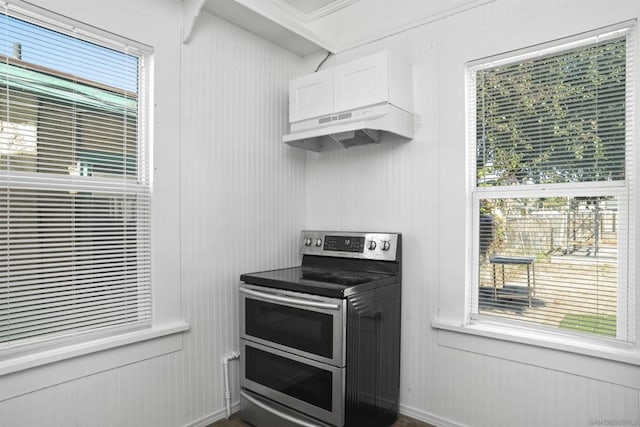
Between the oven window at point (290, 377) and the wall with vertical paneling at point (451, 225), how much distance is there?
67cm

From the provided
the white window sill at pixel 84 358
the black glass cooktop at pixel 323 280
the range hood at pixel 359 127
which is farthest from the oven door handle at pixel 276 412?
the range hood at pixel 359 127

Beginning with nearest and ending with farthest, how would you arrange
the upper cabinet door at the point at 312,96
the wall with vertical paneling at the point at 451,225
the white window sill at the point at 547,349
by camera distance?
the white window sill at the point at 547,349, the wall with vertical paneling at the point at 451,225, the upper cabinet door at the point at 312,96

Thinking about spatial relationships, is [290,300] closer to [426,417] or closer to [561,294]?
[426,417]

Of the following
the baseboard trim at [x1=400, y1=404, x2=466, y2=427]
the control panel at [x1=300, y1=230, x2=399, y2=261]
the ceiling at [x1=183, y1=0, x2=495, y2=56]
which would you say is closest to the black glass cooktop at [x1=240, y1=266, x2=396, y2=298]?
the control panel at [x1=300, y1=230, x2=399, y2=261]

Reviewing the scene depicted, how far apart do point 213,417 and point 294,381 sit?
62 cm

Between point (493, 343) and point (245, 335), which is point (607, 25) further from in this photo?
point (245, 335)

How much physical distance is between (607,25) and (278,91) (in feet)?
6.10

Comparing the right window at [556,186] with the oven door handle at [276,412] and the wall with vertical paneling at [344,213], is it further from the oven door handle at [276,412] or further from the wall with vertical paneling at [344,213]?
the oven door handle at [276,412]

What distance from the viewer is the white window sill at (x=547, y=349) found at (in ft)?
5.49

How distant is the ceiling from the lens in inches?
86.1

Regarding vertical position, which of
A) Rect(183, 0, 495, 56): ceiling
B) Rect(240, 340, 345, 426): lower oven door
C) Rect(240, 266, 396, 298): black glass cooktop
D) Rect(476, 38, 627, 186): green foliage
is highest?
Rect(183, 0, 495, 56): ceiling

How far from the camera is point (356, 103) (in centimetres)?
224

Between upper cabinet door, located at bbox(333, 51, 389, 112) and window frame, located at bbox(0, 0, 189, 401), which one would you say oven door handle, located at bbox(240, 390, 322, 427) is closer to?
window frame, located at bbox(0, 0, 189, 401)

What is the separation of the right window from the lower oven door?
887 mm
